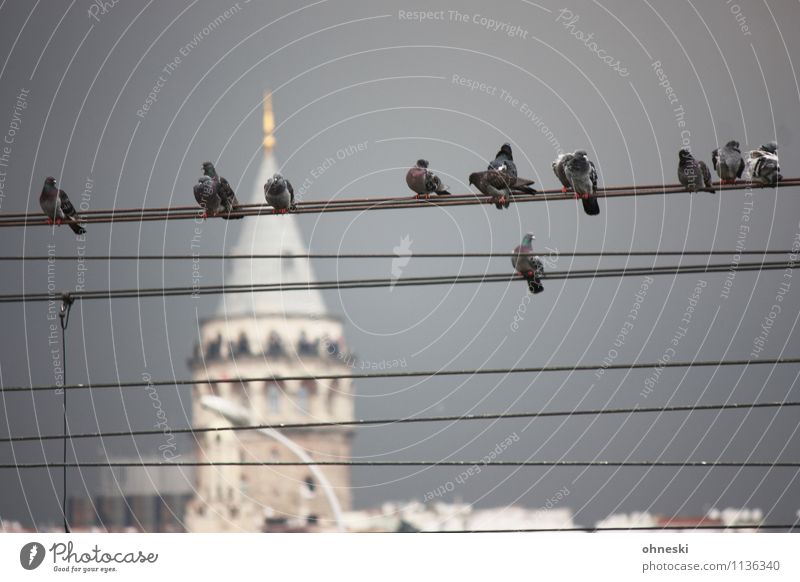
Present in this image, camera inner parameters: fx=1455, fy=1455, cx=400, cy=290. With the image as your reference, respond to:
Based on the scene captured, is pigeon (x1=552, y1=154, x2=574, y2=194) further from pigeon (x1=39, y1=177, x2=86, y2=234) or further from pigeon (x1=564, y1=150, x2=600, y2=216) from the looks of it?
pigeon (x1=39, y1=177, x2=86, y2=234)

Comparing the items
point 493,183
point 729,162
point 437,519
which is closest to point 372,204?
point 493,183

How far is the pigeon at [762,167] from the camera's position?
72.8 ft

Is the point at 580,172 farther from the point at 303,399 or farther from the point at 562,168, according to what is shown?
the point at 303,399

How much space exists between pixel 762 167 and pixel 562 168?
3219 millimetres

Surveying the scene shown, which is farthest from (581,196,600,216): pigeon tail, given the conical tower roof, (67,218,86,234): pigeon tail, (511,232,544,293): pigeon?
the conical tower roof

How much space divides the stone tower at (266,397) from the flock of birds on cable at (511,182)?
203 ft

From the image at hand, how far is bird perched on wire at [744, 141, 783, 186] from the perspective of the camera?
22203mm

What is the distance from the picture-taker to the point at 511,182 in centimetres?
2311

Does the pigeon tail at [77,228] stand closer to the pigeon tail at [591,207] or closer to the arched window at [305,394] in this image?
the pigeon tail at [591,207]

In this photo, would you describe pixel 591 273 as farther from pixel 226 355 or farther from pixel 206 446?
pixel 206 446

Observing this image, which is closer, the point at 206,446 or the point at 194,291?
the point at 194,291
